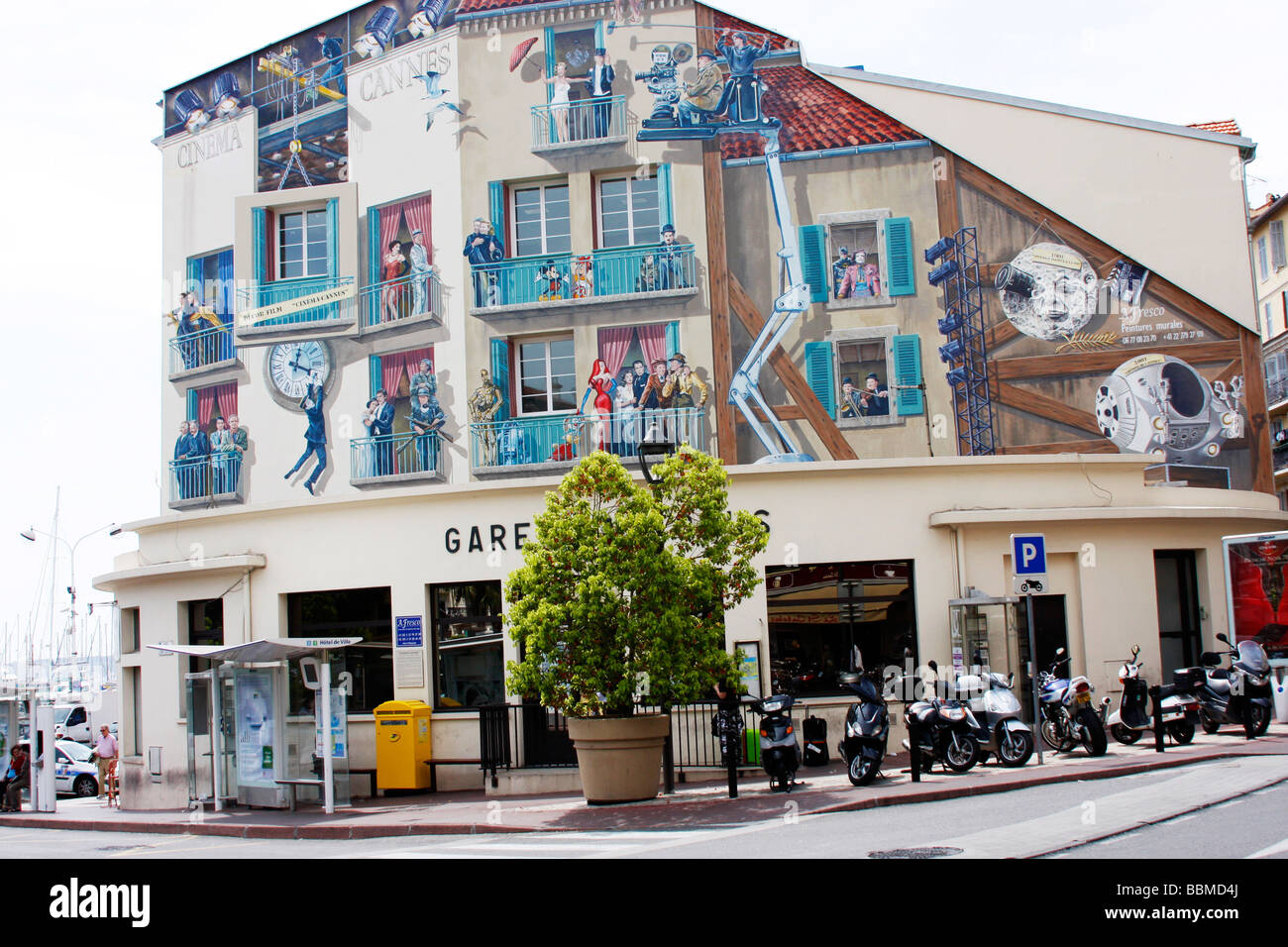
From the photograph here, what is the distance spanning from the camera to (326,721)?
1778 centimetres

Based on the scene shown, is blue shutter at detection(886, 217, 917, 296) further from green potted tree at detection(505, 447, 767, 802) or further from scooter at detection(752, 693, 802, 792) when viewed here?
scooter at detection(752, 693, 802, 792)

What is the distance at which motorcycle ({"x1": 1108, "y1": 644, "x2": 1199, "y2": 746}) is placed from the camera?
17484 mm

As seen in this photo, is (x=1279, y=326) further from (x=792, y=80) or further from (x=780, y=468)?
→ (x=780, y=468)

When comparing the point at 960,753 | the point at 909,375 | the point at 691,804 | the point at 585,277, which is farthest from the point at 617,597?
the point at 585,277

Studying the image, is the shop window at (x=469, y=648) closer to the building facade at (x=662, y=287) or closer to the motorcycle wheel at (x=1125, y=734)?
the building facade at (x=662, y=287)

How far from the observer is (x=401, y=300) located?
91.6ft

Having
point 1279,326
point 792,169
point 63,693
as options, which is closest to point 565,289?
point 792,169

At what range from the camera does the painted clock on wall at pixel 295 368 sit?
29.1 metres

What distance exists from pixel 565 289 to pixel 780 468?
8.28 metres

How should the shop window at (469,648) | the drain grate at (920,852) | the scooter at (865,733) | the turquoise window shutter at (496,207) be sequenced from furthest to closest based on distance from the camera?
the turquoise window shutter at (496,207)
the shop window at (469,648)
the scooter at (865,733)
the drain grate at (920,852)

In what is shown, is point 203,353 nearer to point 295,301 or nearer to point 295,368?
point 295,368

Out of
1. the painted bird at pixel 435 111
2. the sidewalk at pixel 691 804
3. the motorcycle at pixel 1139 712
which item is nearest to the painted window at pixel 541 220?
the painted bird at pixel 435 111

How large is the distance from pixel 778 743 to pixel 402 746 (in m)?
6.45

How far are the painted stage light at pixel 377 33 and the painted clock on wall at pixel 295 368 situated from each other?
6512 millimetres
